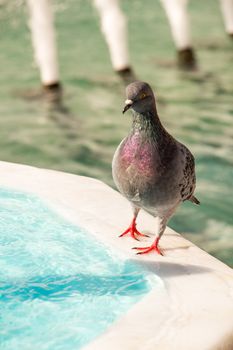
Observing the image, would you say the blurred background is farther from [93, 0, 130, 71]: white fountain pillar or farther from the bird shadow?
the bird shadow

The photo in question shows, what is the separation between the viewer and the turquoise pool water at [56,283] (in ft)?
11.7

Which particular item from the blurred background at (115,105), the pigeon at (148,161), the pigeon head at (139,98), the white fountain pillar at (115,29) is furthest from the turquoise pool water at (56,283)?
the white fountain pillar at (115,29)

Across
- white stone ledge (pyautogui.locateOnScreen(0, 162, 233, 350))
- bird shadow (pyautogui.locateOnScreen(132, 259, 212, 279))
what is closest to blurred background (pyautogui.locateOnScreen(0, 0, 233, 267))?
white stone ledge (pyautogui.locateOnScreen(0, 162, 233, 350))

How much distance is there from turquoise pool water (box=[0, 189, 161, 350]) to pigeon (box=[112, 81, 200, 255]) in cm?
46

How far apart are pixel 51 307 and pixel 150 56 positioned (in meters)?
8.56

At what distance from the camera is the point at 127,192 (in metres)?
3.89

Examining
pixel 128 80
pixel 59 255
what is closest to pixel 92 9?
pixel 128 80

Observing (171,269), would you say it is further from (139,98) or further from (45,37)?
(45,37)

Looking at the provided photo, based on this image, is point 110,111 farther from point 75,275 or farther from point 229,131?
Result: point 75,275

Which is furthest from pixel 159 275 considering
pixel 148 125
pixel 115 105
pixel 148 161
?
pixel 115 105

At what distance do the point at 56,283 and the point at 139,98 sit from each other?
1094mm

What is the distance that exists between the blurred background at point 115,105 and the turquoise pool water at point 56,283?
5.13 feet

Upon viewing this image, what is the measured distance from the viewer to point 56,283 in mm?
4039

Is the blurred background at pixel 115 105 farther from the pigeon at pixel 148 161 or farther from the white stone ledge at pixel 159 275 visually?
the pigeon at pixel 148 161
